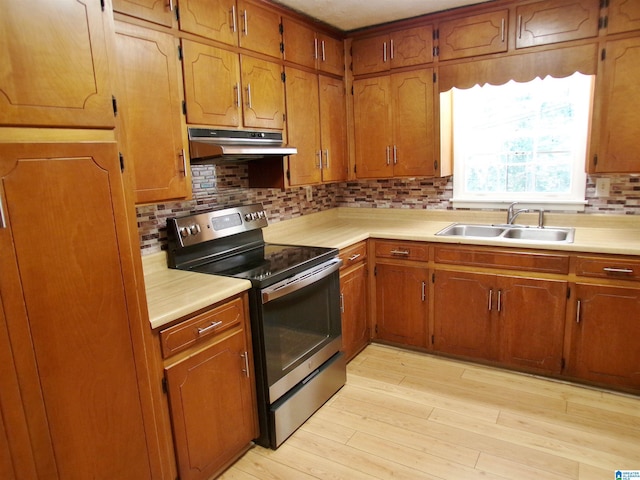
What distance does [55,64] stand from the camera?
1.21 meters

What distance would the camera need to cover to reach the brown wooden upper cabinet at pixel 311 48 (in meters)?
2.73

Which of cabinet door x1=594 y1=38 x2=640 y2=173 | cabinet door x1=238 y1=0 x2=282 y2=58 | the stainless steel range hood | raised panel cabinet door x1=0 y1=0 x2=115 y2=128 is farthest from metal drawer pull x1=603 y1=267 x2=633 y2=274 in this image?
raised panel cabinet door x1=0 y1=0 x2=115 y2=128

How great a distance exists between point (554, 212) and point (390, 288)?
4.12ft

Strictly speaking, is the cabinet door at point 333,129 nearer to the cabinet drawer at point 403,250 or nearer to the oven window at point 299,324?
the cabinet drawer at point 403,250

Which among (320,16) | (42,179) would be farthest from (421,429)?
(320,16)

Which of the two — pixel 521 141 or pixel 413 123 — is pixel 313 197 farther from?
pixel 521 141

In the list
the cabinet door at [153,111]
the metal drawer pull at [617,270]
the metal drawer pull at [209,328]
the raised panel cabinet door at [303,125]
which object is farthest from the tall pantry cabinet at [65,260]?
the metal drawer pull at [617,270]

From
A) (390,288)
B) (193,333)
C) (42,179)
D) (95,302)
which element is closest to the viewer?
(42,179)

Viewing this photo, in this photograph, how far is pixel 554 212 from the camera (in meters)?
3.02

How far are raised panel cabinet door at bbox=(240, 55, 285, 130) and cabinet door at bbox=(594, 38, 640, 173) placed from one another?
1907 mm

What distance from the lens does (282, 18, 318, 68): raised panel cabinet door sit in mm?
2709

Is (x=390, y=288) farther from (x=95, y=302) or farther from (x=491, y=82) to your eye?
(x=95, y=302)

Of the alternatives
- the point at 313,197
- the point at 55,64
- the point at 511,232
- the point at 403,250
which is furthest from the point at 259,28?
the point at 511,232

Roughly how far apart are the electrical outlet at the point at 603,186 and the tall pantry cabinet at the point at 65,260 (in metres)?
2.87
